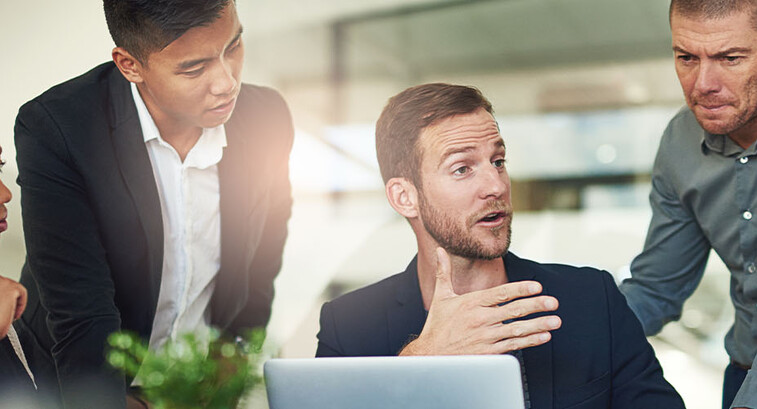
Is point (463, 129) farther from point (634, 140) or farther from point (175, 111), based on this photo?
point (634, 140)

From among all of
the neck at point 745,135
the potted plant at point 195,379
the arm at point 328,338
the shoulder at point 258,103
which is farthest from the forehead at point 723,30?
the potted plant at point 195,379

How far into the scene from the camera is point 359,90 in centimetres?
441

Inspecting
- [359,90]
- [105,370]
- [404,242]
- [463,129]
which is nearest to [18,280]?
[105,370]

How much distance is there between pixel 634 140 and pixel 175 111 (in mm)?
2805

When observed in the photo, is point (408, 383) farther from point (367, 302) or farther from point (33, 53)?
point (33, 53)

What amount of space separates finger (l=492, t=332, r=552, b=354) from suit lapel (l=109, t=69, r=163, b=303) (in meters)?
0.99

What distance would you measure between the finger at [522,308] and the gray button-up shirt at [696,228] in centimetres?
79

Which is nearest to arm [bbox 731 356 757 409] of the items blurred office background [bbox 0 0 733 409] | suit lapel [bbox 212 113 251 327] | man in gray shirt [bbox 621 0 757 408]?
man in gray shirt [bbox 621 0 757 408]

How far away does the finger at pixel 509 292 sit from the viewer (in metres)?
1.56

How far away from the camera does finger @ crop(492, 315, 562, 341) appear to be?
151cm

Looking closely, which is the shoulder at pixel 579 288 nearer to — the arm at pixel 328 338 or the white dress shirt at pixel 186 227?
the arm at pixel 328 338

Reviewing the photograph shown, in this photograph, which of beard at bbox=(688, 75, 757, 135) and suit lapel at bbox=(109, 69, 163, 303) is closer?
beard at bbox=(688, 75, 757, 135)

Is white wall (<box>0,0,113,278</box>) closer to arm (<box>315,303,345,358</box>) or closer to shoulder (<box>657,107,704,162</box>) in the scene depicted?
arm (<box>315,303,345,358</box>)

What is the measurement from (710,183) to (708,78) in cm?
31
